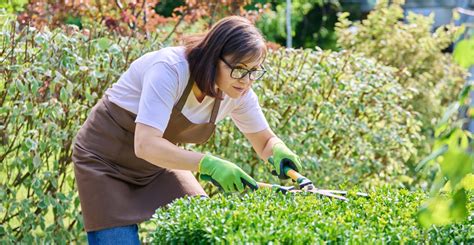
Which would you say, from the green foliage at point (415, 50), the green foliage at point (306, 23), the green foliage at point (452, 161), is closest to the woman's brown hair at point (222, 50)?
the green foliage at point (452, 161)

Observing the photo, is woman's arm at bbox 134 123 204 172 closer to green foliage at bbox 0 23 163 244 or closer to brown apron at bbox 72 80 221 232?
brown apron at bbox 72 80 221 232

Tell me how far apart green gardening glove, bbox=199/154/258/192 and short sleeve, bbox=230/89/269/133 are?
483mm

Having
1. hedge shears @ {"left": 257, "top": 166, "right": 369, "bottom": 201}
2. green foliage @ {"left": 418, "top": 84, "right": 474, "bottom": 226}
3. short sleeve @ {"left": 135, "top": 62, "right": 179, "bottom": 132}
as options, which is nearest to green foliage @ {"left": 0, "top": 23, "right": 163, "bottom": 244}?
short sleeve @ {"left": 135, "top": 62, "right": 179, "bottom": 132}

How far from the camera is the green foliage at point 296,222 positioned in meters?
2.76

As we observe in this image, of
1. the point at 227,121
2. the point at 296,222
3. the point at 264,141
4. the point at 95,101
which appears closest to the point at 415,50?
the point at 227,121

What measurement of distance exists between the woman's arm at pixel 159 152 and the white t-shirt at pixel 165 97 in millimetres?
31

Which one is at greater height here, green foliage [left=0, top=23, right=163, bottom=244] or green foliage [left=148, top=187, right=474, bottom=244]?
green foliage [left=148, top=187, right=474, bottom=244]

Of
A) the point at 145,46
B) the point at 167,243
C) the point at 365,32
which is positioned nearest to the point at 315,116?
the point at 145,46

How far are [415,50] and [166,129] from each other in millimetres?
4734

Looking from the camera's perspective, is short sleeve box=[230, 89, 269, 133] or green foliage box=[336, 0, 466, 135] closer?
short sleeve box=[230, 89, 269, 133]

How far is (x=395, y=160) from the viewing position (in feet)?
22.4

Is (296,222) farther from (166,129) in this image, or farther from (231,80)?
(166,129)

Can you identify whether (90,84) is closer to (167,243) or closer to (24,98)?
(24,98)

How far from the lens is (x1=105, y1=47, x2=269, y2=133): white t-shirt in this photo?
137 inches
